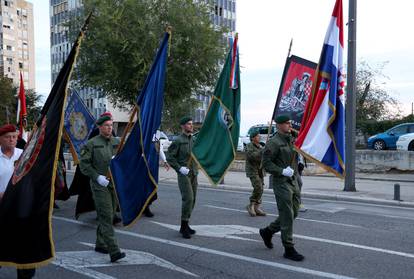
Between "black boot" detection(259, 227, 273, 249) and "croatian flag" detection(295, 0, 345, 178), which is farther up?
"croatian flag" detection(295, 0, 345, 178)

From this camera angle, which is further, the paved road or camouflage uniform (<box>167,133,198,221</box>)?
camouflage uniform (<box>167,133,198,221</box>)

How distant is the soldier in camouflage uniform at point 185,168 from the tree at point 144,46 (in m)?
15.4

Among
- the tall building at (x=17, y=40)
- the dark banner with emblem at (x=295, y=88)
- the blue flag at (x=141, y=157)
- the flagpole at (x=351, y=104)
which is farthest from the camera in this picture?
the tall building at (x=17, y=40)

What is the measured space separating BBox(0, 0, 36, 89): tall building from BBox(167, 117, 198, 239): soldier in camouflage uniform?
101189mm

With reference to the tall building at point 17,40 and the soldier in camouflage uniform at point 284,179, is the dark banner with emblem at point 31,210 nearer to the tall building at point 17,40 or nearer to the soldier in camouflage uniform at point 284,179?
the soldier in camouflage uniform at point 284,179

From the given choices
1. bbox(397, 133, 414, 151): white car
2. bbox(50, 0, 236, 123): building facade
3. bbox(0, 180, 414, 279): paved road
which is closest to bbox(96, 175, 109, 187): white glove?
bbox(0, 180, 414, 279): paved road

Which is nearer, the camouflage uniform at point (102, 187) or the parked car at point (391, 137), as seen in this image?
the camouflage uniform at point (102, 187)

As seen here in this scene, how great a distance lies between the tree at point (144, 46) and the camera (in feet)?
75.8

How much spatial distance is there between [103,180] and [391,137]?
1837 centimetres

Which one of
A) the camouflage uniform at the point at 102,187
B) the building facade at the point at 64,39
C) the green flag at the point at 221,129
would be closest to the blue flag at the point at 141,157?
the camouflage uniform at the point at 102,187

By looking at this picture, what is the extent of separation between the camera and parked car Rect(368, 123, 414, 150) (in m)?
21.1

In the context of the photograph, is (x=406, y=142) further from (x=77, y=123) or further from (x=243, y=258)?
(x=243, y=258)

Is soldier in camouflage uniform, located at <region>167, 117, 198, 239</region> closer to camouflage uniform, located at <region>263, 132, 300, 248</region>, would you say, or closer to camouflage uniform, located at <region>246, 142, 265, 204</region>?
camouflage uniform, located at <region>263, 132, 300, 248</region>

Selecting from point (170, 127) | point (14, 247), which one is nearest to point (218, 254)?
point (14, 247)
